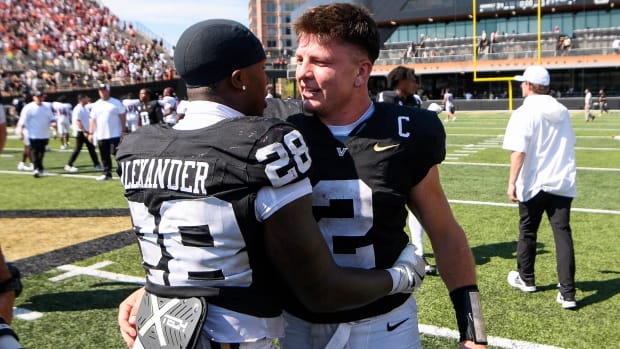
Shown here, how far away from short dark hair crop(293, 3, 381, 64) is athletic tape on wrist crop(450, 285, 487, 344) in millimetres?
944

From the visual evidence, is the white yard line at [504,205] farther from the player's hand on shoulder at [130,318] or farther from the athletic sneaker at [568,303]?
the player's hand on shoulder at [130,318]

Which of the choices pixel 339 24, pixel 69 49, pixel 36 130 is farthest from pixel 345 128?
pixel 69 49

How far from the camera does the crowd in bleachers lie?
102ft

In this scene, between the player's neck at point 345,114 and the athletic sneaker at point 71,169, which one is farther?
the athletic sneaker at point 71,169

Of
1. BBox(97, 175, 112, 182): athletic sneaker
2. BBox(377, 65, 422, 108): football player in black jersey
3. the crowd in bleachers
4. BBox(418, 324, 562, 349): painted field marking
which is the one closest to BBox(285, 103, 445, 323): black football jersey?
BBox(418, 324, 562, 349): painted field marking

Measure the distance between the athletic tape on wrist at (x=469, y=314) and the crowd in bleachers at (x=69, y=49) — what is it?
29971 mm

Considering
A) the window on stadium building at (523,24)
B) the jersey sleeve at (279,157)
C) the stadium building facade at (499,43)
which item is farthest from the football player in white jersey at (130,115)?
the window on stadium building at (523,24)

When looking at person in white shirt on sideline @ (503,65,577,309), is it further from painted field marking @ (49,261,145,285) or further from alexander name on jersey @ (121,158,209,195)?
alexander name on jersey @ (121,158,209,195)

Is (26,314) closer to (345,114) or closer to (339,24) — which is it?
(345,114)

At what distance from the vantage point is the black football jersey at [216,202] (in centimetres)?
154

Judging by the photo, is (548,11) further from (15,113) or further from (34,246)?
(34,246)

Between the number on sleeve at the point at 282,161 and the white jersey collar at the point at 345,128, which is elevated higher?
the white jersey collar at the point at 345,128

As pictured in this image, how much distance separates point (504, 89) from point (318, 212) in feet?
165

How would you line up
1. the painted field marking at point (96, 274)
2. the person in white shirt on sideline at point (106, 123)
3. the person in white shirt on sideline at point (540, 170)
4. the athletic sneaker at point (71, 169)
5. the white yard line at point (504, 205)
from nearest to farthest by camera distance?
the person in white shirt on sideline at point (540, 170) → the painted field marking at point (96, 274) → the white yard line at point (504, 205) → the person in white shirt on sideline at point (106, 123) → the athletic sneaker at point (71, 169)
